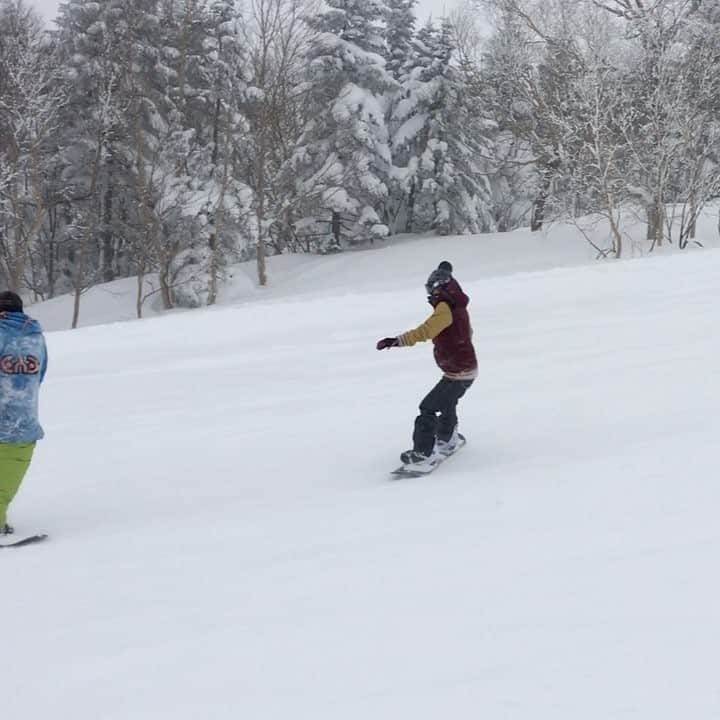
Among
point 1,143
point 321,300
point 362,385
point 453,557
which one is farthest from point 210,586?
point 1,143

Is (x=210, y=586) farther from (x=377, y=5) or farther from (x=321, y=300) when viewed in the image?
(x=377, y=5)

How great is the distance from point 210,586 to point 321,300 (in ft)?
37.8

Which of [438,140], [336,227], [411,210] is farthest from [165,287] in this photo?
[438,140]

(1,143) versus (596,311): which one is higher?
(1,143)

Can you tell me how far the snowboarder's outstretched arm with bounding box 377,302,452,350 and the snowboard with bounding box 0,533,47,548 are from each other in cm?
285

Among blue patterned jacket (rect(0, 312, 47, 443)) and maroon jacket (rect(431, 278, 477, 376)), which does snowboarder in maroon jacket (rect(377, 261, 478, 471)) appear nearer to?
maroon jacket (rect(431, 278, 477, 376))

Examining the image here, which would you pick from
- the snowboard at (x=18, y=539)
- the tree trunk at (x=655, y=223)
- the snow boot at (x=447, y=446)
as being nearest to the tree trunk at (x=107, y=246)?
the tree trunk at (x=655, y=223)

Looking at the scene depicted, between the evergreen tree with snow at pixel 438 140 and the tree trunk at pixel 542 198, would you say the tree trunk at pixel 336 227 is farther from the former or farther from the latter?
the tree trunk at pixel 542 198

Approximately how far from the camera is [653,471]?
19.7 ft

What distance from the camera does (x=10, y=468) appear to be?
5.78 metres

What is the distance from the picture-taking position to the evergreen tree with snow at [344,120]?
32.7 metres

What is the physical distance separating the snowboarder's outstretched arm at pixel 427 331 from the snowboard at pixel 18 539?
112 inches

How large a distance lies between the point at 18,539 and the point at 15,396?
39.5 inches

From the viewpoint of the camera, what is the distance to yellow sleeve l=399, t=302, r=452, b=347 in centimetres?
646
